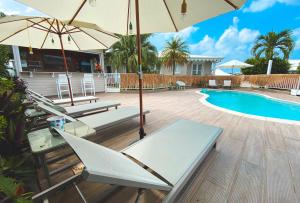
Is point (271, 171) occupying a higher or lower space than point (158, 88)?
lower

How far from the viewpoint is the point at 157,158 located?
1.54 metres

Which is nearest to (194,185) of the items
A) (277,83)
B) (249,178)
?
(249,178)

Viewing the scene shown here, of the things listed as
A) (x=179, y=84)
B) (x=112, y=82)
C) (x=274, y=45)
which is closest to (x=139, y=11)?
(x=112, y=82)

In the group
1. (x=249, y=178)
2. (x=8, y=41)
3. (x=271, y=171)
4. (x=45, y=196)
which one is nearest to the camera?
(x=45, y=196)

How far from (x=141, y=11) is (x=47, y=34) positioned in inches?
134

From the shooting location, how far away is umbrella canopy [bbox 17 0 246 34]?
79.7 inches

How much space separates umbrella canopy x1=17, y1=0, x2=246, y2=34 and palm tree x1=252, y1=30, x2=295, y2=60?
1794cm

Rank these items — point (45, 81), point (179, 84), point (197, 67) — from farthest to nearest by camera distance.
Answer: point (197, 67)
point (179, 84)
point (45, 81)

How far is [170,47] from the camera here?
13336 millimetres

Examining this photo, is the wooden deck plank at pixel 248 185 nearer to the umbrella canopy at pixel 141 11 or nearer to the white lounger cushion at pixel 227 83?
the umbrella canopy at pixel 141 11

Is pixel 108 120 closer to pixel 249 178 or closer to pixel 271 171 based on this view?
pixel 249 178

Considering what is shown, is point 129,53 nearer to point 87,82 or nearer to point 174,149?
point 87,82

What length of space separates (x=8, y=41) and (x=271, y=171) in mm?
6313

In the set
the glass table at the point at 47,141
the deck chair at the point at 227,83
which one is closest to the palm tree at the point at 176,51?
the deck chair at the point at 227,83
